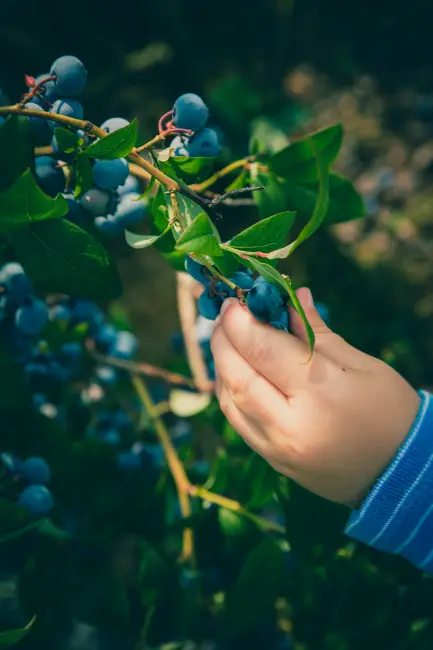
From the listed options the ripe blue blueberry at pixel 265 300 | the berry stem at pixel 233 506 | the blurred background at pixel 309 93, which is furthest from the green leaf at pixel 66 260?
the blurred background at pixel 309 93

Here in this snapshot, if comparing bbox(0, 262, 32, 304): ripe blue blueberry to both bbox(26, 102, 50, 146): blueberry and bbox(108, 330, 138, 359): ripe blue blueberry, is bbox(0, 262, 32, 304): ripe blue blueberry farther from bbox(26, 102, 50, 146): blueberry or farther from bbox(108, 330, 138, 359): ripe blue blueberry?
bbox(108, 330, 138, 359): ripe blue blueberry

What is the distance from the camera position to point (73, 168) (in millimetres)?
635

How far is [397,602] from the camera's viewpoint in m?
0.79

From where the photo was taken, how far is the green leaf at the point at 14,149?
0.57 metres

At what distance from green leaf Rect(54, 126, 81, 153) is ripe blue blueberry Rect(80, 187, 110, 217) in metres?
0.06

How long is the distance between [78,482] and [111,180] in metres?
0.46

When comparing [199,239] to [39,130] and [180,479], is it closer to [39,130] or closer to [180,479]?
[39,130]

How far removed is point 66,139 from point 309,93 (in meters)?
1.42

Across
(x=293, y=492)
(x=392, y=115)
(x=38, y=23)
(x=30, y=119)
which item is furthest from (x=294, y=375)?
(x=392, y=115)

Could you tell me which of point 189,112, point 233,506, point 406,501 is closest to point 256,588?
point 233,506

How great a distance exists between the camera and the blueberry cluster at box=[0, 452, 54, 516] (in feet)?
2.36

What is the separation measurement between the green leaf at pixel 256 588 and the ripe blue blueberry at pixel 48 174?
1.60ft

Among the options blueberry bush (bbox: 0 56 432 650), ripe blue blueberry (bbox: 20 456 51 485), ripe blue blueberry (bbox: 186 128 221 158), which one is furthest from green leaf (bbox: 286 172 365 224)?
ripe blue blueberry (bbox: 20 456 51 485)

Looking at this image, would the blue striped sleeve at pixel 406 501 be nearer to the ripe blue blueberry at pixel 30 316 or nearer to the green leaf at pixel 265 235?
the green leaf at pixel 265 235
